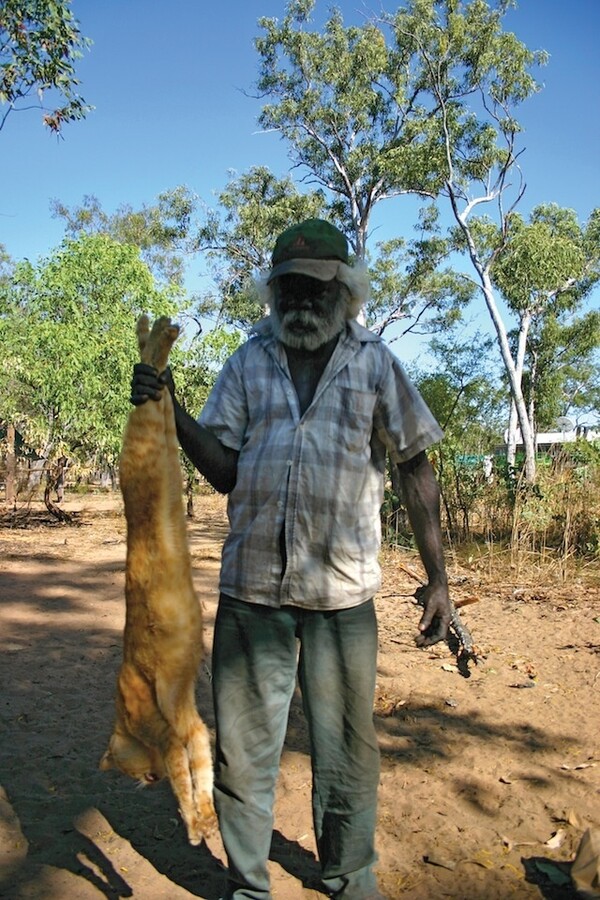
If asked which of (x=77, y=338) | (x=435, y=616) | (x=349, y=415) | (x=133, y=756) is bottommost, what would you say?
(x=133, y=756)

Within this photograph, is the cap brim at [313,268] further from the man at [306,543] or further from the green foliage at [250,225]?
the green foliage at [250,225]

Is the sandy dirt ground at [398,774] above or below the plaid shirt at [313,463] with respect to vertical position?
below

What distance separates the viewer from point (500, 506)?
973 centimetres

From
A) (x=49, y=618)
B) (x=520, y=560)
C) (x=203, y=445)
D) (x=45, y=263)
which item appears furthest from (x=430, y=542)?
(x=45, y=263)

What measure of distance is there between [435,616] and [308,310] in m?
1.07

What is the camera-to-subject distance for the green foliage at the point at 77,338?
13.3m

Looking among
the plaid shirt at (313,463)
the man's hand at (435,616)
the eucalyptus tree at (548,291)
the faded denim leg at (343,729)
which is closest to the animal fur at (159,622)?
the plaid shirt at (313,463)

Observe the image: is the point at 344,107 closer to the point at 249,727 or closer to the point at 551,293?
the point at 551,293

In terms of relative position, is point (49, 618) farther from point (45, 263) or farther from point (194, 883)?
point (45, 263)

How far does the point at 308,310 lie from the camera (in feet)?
7.68

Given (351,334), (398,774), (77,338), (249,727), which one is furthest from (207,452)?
(77,338)

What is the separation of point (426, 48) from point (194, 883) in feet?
70.7

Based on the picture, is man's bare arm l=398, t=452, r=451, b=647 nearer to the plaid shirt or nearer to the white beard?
the plaid shirt

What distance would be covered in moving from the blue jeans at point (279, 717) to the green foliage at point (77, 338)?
1157 cm
